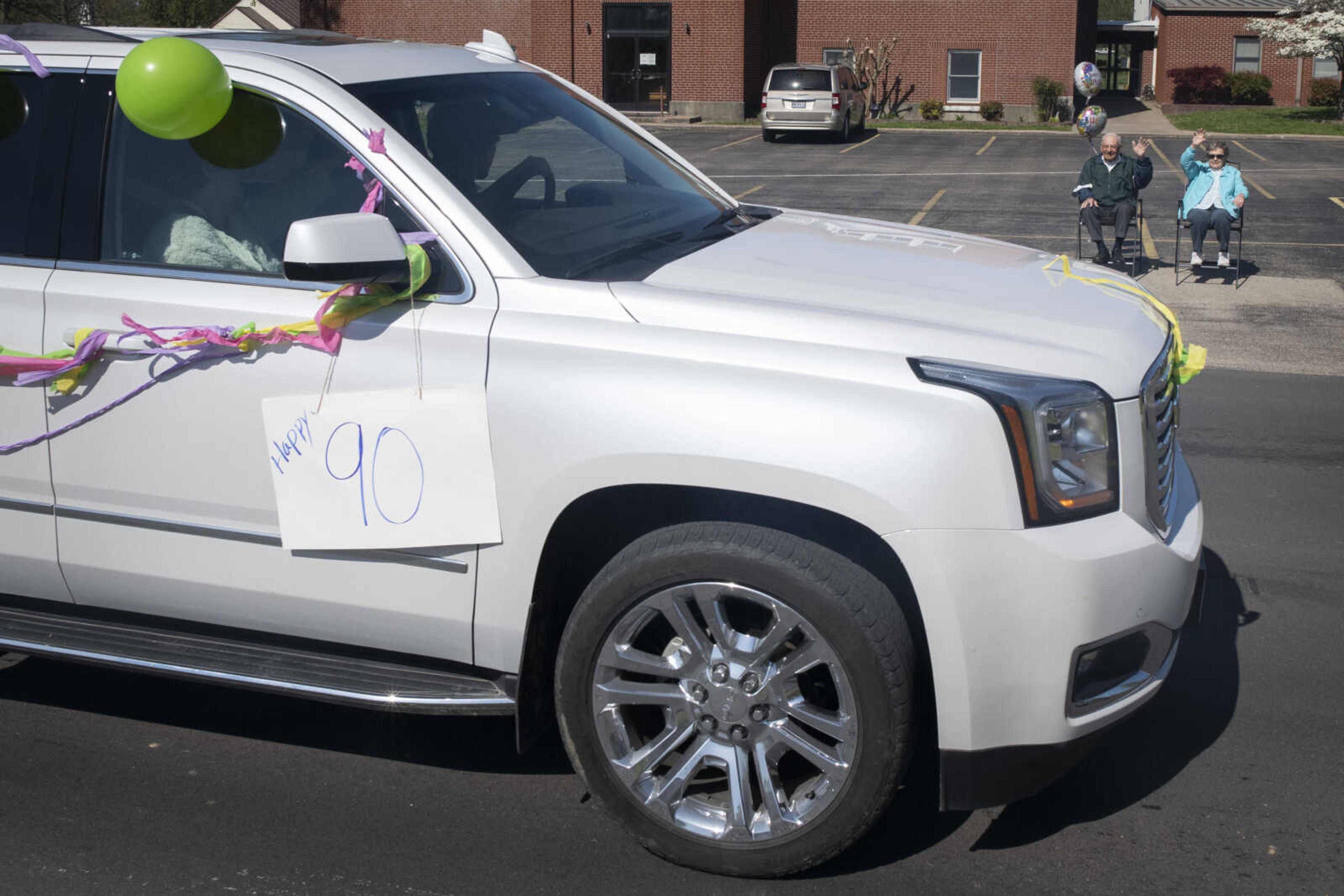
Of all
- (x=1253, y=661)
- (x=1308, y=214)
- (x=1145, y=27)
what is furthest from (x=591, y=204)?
(x=1145, y=27)

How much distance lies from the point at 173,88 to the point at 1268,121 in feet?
138

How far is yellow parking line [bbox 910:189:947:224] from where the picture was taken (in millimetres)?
18844

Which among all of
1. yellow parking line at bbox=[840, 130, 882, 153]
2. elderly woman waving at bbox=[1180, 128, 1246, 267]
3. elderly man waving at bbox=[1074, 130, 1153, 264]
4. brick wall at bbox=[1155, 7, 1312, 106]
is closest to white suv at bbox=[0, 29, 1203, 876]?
elderly woman waving at bbox=[1180, 128, 1246, 267]

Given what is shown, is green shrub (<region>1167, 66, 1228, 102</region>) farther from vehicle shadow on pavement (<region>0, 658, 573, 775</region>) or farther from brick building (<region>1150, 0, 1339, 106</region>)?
vehicle shadow on pavement (<region>0, 658, 573, 775</region>)

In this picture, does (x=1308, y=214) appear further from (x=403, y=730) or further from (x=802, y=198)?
(x=403, y=730)

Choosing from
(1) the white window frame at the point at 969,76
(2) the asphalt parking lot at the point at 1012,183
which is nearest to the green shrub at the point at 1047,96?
(1) the white window frame at the point at 969,76

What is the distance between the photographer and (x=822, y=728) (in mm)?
3125

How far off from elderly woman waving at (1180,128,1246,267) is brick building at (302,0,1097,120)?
2917 cm

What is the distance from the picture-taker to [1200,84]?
49.3 metres

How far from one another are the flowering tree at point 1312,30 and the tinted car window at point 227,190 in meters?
43.6

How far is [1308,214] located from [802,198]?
7231mm

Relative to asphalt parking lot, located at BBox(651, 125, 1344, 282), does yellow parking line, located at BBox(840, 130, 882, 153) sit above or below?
above

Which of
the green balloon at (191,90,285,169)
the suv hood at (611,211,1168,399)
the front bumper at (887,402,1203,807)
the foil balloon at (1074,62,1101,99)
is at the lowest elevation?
the front bumper at (887,402,1203,807)

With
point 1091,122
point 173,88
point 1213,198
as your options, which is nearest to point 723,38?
point 1091,122
